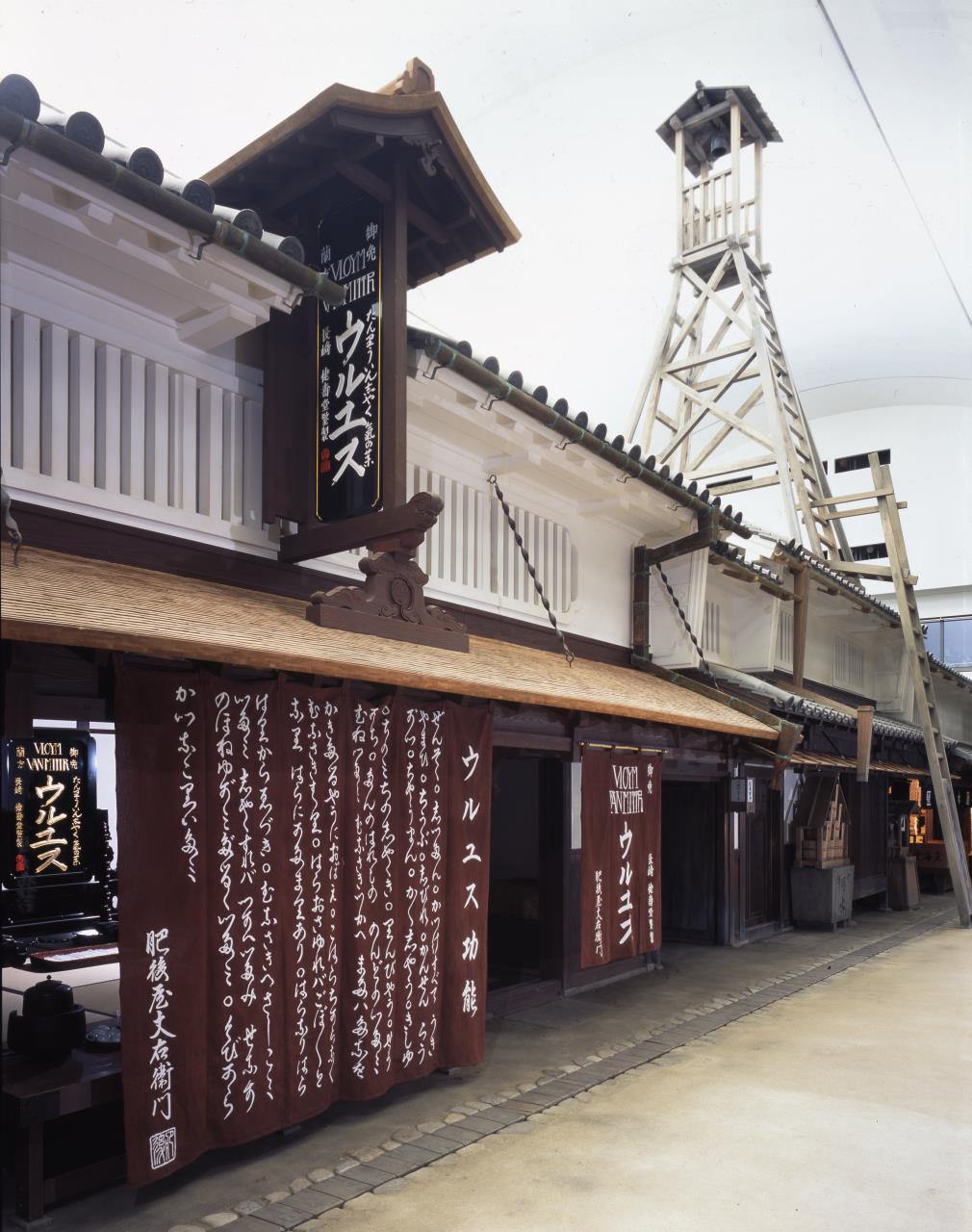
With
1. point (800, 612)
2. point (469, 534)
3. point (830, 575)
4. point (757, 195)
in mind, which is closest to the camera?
point (469, 534)

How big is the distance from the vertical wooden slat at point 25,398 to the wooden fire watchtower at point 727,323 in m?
13.2

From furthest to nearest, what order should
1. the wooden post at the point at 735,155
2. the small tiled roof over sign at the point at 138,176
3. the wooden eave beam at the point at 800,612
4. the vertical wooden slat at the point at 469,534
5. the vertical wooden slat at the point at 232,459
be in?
1. the wooden post at the point at 735,155
2. the wooden eave beam at the point at 800,612
3. the vertical wooden slat at the point at 469,534
4. the vertical wooden slat at the point at 232,459
5. the small tiled roof over sign at the point at 138,176

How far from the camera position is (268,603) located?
5.84 m

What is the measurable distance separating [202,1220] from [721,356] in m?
16.3

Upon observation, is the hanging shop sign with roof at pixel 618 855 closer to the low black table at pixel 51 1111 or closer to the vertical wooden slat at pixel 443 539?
the vertical wooden slat at pixel 443 539

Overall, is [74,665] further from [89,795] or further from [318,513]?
[89,795]

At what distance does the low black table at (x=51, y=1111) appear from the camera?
4473mm

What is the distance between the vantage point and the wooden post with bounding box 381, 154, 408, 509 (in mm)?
5805

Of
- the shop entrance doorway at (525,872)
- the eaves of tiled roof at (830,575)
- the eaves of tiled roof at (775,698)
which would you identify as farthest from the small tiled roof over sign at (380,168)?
the eaves of tiled roof at (830,575)

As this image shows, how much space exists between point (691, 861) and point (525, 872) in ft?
7.20

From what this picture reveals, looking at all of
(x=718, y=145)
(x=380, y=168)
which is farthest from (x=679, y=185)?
(x=380, y=168)

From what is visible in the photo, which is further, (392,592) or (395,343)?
Result: (392,592)

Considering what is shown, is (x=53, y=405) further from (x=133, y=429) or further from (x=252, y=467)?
(x=252, y=467)

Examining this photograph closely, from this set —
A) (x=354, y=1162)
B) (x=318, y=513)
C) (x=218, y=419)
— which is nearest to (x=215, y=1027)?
(x=354, y=1162)
